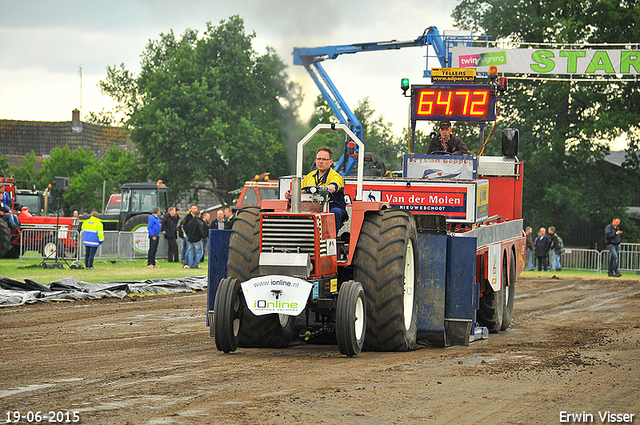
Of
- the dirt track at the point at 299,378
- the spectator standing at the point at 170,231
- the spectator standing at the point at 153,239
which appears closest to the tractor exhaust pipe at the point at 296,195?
the dirt track at the point at 299,378

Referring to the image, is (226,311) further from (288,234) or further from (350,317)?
(350,317)

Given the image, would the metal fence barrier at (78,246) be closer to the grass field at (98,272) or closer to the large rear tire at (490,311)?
the grass field at (98,272)

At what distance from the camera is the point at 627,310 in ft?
54.0

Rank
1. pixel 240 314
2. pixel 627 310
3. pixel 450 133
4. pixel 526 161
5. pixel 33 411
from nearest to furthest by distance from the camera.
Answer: pixel 33 411 → pixel 240 314 → pixel 450 133 → pixel 627 310 → pixel 526 161

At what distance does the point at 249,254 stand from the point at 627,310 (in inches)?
403

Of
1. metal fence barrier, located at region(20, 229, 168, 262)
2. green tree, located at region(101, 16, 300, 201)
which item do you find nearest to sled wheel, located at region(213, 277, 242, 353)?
metal fence barrier, located at region(20, 229, 168, 262)

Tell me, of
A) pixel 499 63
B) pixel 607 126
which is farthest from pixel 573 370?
pixel 607 126

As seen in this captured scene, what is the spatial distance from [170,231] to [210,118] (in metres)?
22.0

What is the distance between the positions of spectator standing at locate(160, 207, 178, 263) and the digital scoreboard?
14.7m

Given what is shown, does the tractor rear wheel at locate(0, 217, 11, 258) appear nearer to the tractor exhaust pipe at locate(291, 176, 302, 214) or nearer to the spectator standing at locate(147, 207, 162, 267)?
the spectator standing at locate(147, 207, 162, 267)

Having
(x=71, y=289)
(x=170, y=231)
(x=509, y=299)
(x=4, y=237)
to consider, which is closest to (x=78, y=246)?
(x=4, y=237)

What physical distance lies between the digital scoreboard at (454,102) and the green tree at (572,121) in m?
26.4

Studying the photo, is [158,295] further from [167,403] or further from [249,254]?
[167,403]

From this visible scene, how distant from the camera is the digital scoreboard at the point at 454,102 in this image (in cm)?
1417
